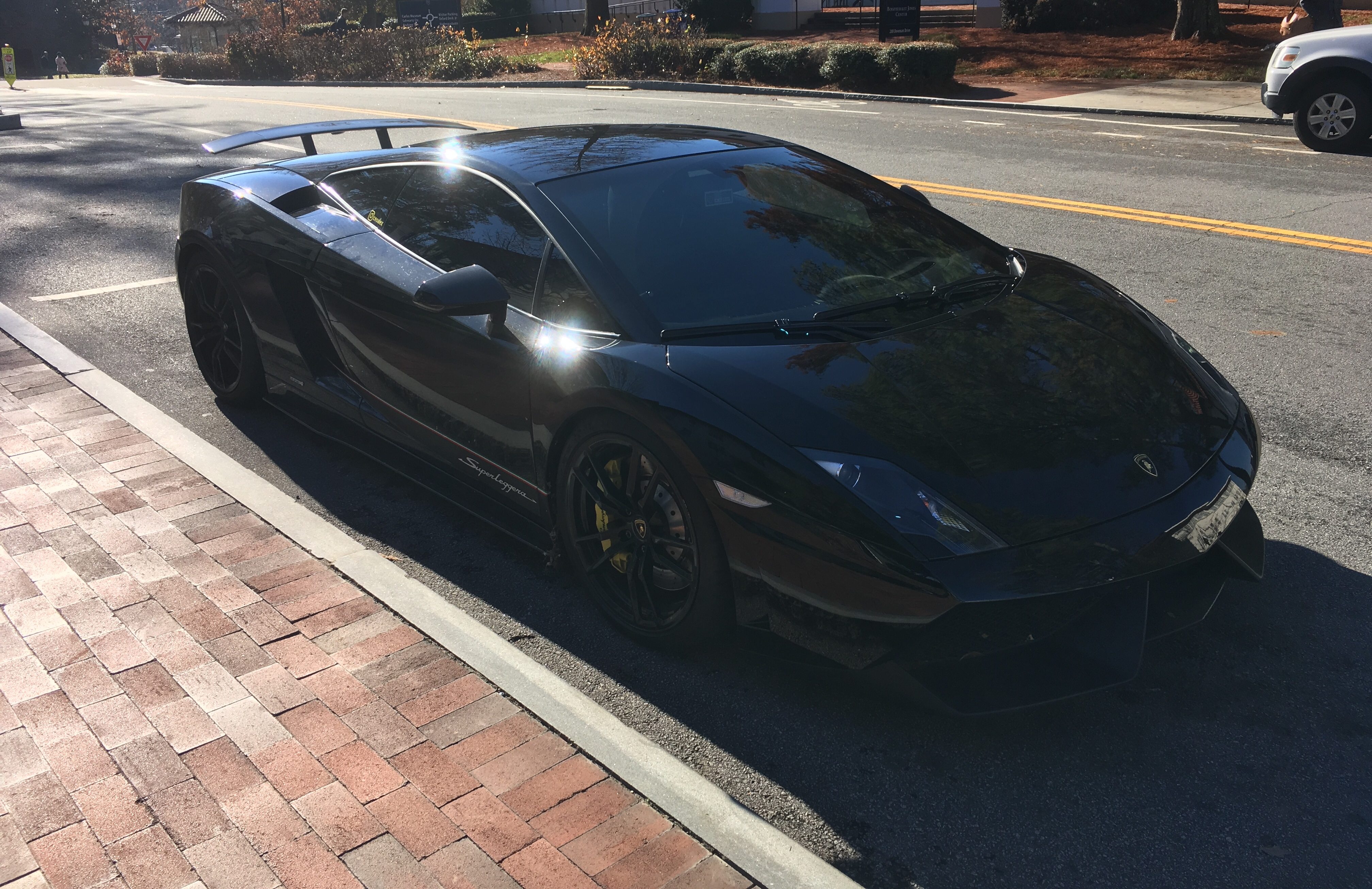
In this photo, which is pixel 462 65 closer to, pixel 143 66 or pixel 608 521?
pixel 143 66

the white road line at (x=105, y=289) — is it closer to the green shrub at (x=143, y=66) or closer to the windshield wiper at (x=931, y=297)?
the windshield wiper at (x=931, y=297)

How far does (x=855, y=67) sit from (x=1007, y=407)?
20478 millimetres

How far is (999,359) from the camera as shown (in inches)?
127

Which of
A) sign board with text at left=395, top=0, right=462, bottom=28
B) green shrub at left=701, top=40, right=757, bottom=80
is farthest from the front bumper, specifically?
sign board with text at left=395, top=0, right=462, bottom=28

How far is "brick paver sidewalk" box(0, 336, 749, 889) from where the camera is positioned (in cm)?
251

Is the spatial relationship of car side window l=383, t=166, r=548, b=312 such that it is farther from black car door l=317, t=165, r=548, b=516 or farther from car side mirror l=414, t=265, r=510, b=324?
car side mirror l=414, t=265, r=510, b=324

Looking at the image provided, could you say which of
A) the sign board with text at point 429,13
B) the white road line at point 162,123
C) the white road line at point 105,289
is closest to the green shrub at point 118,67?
the sign board with text at point 429,13

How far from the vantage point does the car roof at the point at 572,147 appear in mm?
3939

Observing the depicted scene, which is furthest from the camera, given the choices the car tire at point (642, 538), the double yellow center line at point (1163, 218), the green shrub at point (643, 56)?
the green shrub at point (643, 56)

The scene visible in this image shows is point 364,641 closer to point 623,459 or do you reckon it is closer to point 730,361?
point 623,459

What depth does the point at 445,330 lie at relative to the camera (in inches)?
150

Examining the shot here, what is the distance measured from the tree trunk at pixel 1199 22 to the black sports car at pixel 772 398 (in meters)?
22.0

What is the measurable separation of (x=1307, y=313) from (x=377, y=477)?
520cm

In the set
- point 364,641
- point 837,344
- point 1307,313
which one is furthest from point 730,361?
point 1307,313
